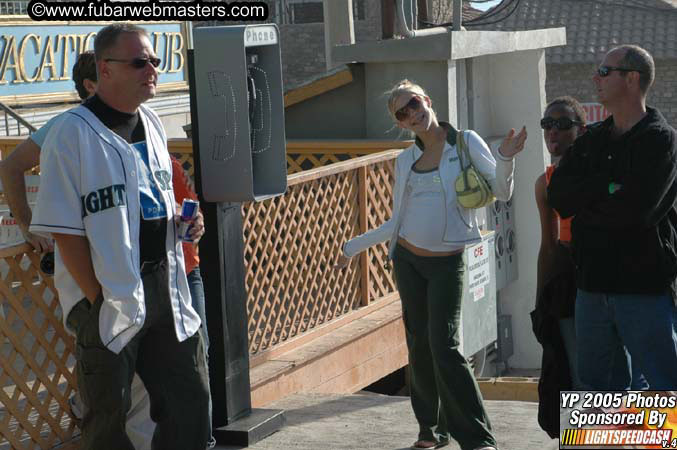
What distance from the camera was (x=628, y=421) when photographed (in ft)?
15.3

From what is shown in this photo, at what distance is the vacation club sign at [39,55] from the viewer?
13.8 m

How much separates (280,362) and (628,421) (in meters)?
3.14

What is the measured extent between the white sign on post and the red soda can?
3746mm

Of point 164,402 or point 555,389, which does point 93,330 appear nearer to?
point 164,402

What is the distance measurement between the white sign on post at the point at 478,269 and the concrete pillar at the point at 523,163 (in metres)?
4.27

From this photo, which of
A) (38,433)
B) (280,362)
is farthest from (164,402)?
(280,362)

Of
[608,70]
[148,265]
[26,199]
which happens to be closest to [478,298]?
[608,70]

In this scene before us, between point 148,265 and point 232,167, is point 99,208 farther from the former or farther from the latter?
point 232,167

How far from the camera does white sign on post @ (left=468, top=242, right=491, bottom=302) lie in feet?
26.0

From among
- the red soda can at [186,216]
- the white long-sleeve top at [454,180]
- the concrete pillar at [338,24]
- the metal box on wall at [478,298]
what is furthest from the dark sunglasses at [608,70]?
the concrete pillar at [338,24]

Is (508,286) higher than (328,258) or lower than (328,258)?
lower

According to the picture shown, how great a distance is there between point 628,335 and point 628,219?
1.43 feet

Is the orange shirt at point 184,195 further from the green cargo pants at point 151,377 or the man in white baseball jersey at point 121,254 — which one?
the green cargo pants at point 151,377

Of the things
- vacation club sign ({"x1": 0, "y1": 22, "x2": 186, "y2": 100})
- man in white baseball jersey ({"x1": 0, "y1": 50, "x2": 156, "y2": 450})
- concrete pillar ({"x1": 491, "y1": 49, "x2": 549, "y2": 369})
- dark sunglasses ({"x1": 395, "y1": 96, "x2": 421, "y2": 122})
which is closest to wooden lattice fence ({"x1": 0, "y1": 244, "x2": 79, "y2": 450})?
man in white baseball jersey ({"x1": 0, "y1": 50, "x2": 156, "y2": 450})
